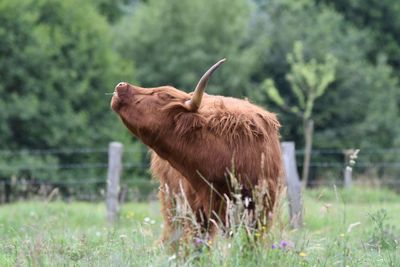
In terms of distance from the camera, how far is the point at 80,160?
95.3 feet

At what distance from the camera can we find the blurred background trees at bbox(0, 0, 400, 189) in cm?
3012

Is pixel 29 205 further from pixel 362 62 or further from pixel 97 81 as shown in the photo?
pixel 362 62

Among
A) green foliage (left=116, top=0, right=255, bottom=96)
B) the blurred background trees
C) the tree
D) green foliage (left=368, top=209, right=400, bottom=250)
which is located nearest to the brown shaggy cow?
green foliage (left=368, top=209, right=400, bottom=250)

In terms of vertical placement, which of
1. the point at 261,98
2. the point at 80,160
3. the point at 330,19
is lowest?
the point at 80,160

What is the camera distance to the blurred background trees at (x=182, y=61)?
3012 cm

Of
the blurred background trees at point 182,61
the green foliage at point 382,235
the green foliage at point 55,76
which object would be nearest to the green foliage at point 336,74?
the blurred background trees at point 182,61

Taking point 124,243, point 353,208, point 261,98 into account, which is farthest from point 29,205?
point 261,98

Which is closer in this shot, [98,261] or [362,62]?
[98,261]

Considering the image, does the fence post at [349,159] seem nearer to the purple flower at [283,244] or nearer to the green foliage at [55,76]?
the purple flower at [283,244]

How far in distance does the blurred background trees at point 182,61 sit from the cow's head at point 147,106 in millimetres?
19523

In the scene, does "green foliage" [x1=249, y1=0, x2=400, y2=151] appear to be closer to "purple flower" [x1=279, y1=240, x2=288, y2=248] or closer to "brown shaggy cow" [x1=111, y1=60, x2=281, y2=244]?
"brown shaggy cow" [x1=111, y1=60, x2=281, y2=244]

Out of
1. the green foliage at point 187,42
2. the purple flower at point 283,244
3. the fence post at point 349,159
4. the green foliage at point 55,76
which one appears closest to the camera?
the purple flower at point 283,244

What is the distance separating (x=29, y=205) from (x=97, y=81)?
20.2 meters

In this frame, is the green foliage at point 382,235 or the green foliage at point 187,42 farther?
the green foliage at point 187,42
